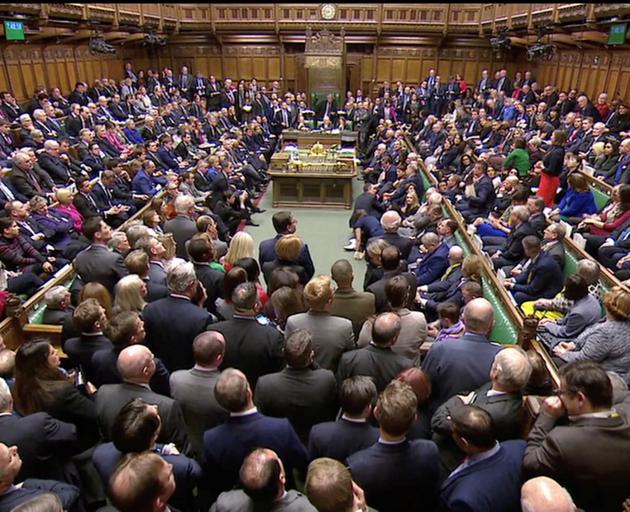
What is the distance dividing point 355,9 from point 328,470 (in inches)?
728

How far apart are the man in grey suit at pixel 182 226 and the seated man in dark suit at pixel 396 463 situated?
3986 millimetres

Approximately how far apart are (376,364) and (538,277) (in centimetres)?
235

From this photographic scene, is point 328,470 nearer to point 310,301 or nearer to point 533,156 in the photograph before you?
point 310,301

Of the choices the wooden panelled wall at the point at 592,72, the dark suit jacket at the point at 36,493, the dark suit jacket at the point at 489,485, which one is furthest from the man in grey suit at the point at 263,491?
the wooden panelled wall at the point at 592,72

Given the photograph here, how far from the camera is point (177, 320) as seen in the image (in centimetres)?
323

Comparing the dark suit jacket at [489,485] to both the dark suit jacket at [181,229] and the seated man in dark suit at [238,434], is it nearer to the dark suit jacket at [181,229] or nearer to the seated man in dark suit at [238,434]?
the seated man in dark suit at [238,434]

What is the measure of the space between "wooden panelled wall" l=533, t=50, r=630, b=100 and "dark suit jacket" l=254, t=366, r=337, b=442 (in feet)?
37.6

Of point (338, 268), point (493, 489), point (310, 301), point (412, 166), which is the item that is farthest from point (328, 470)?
point (412, 166)

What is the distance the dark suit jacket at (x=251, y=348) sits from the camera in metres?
3.02

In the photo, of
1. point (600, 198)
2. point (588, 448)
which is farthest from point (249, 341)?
point (600, 198)

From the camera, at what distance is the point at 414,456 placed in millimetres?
2092

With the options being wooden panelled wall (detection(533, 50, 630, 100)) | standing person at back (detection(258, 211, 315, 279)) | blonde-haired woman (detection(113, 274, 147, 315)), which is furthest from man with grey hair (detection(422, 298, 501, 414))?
wooden panelled wall (detection(533, 50, 630, 100))

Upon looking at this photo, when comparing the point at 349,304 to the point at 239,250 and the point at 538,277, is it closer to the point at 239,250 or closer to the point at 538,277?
the point at 239,250

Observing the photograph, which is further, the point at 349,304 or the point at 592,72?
the point at 592,72
